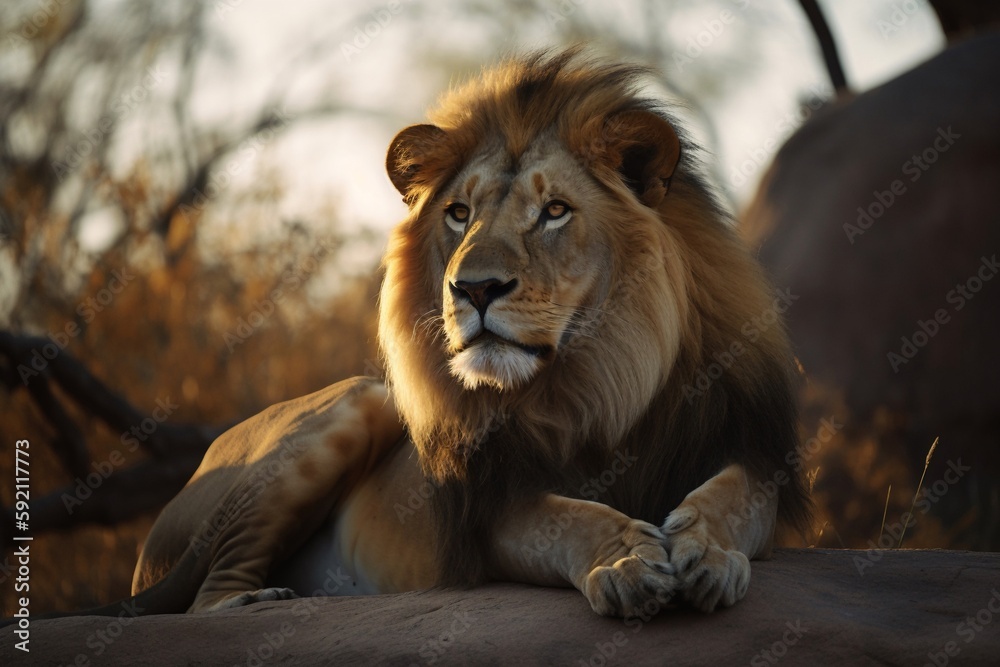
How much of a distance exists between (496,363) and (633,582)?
2.74 feet

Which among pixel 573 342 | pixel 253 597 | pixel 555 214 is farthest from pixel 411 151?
pixel 253 597

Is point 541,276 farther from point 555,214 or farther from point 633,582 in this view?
point 633,582

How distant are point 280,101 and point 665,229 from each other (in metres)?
9.40

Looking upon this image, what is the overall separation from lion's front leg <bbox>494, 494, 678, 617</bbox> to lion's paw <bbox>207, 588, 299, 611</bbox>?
108cm

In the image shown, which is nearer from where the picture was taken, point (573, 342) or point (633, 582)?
point (633, 582)

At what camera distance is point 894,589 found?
11.0 ft

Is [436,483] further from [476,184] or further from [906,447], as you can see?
[906,447]

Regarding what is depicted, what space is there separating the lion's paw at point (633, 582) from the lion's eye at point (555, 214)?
1.11 m

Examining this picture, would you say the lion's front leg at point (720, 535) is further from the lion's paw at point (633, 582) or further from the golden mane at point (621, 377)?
the golden mane at point (621, 377)

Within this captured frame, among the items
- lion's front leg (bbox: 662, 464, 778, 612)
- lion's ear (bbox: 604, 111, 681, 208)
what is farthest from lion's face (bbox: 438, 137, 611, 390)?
lion's front leg (bbox: 662, 464, 778, 612)

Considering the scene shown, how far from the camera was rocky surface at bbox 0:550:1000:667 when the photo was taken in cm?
287

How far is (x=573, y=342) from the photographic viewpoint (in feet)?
11.8

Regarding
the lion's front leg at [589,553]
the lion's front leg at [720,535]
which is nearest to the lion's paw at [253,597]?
the lion's front leg at [589,553]

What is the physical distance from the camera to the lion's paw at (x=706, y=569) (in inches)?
115
